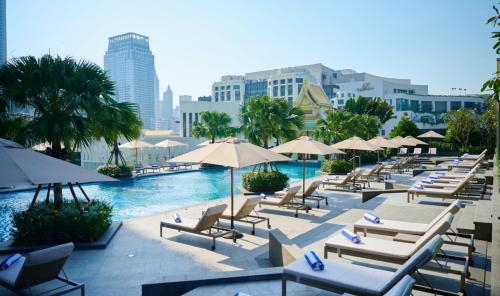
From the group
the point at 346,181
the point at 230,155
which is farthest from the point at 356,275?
the point at 346,181

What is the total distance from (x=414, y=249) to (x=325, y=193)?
907 cm

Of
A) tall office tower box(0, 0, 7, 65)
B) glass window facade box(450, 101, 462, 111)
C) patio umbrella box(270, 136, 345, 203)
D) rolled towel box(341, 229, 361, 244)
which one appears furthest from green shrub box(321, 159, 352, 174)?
tall office tower box(0, 0, 7, 65)

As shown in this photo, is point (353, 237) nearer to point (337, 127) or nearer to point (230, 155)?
point (230, 155)

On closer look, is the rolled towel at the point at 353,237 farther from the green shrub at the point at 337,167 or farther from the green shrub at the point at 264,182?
the green shrub at the point at 337,167

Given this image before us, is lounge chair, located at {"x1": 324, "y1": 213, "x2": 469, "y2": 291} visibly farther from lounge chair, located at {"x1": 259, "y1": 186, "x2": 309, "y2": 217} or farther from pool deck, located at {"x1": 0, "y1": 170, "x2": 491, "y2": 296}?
lounge chair, located at {"x1": 259, "y1": 186, "x2": 309, "y2": 217}

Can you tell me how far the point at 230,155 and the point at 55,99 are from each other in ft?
14.2

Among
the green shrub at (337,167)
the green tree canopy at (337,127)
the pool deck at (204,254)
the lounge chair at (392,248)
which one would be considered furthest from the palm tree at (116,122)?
the green tree canopy at (337,127)

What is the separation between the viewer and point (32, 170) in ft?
19.1

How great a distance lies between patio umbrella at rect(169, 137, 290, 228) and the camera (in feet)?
26.9

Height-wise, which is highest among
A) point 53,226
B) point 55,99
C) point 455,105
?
point 455,105

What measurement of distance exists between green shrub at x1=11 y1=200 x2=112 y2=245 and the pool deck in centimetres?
52

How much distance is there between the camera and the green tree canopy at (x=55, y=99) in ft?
27.3

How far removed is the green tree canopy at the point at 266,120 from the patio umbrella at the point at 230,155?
8464 millimetres

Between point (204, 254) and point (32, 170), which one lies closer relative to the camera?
point (32, 170)
